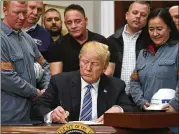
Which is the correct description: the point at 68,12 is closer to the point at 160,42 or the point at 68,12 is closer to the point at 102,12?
the point at 102,12

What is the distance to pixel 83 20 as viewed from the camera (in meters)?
1.32

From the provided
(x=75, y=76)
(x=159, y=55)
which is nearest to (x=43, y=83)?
(x=75, y=76)

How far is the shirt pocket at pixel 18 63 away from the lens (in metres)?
1.14

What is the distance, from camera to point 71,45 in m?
1.33

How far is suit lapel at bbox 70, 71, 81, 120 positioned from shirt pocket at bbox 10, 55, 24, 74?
0.16 metres

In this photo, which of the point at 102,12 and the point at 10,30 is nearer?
the point at 10,30

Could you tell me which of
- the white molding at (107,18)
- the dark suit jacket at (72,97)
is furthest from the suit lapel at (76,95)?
the white molding at (107,18)

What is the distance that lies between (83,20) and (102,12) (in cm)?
20

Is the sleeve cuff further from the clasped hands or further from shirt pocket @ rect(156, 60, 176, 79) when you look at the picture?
shirt pocket @ rect(156, 60, 176, 79)

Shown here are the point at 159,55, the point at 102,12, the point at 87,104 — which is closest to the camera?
the point at 87,104

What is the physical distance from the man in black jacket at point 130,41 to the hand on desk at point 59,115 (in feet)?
1.04

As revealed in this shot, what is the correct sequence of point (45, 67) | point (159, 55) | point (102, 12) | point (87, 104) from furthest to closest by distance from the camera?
point (102, 12), point (45, 67), point (159, 55), point (87, 104)

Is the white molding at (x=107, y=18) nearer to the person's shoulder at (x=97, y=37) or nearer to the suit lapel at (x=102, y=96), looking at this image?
the person's shoulder at (x=97, y=37)

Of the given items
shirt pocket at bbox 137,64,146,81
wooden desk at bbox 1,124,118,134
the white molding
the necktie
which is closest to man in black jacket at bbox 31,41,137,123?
the necktie
